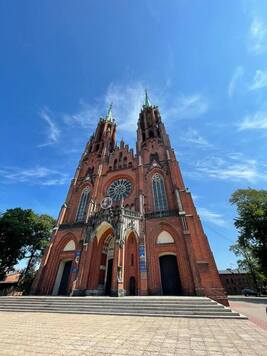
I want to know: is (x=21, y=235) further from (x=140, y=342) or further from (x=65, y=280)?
(x=140, y=342)

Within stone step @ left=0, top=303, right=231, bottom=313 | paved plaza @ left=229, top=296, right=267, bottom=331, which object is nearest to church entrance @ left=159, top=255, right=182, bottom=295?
paved plaza @ left=229, top=296, right=267, bottom=331

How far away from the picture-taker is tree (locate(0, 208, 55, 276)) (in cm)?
2286

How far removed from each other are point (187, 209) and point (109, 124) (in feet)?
84.4

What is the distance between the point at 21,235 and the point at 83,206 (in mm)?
9463

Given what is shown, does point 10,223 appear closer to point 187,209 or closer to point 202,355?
point 187,209

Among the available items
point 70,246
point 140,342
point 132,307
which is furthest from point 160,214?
point 140,342

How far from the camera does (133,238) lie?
699 inches

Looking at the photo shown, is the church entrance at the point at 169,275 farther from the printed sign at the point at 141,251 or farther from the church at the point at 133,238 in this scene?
the printed sign at the point at 141,251

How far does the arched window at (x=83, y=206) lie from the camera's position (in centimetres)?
2264

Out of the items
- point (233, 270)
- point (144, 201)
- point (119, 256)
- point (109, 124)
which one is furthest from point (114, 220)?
point (233, 270)

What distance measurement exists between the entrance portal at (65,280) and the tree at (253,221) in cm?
2267

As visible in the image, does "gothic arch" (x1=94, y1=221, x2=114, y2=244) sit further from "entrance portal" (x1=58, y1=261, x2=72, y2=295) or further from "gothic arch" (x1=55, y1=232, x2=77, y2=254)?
"entrance portal" (x1=58, y1=261, x2=72, y2=295)

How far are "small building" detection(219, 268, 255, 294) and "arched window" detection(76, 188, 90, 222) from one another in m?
53.7

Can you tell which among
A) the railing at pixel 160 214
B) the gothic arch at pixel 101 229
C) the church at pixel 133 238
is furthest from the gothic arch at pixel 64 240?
the railing at pixel 160 214
